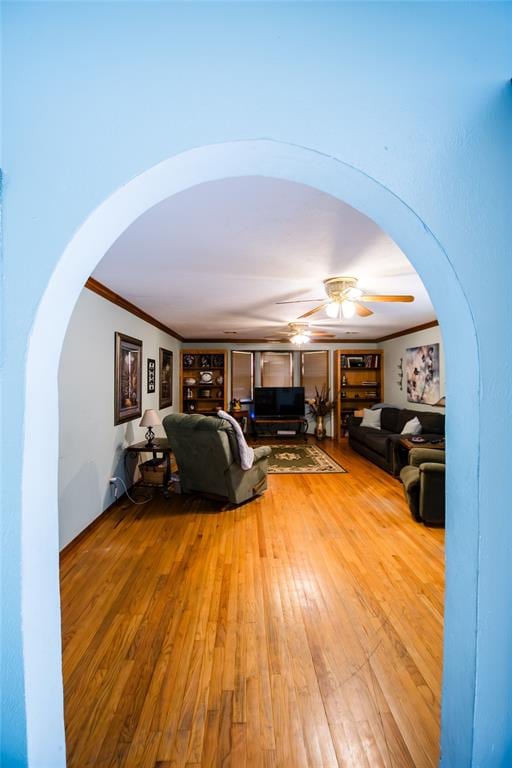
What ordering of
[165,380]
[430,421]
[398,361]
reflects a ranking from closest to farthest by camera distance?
[430,421] < [165,380] < [398,361]

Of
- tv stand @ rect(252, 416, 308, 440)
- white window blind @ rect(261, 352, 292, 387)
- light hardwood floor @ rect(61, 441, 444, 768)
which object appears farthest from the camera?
white window blind @ rect(261, 352, 292, 387)

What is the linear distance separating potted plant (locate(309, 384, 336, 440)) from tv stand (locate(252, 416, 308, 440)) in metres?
0.29

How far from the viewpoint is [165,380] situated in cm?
598

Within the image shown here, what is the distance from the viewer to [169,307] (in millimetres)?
4297

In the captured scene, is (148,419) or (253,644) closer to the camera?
(253,644)

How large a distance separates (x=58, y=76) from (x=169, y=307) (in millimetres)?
3648

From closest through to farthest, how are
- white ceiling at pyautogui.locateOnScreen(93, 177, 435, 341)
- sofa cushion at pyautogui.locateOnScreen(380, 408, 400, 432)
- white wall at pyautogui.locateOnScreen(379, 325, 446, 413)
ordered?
white ceiling at pyautogui.locateOnScreen(93, 177, 435, 341) < white wall at pyautogui.locateOnScreen(379, 325, 446, 413) < sofa cushion at pyautogui.locateOnScreen(380, 408, 400, 432)

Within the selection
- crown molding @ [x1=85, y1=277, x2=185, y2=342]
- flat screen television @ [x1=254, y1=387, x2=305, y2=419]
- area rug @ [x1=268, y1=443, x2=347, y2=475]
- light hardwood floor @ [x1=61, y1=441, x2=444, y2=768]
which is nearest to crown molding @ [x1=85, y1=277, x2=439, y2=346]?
crown molding @ [x1=85, y1=277, x2=185, y2=342]

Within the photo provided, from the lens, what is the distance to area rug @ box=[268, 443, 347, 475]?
16.8 feet

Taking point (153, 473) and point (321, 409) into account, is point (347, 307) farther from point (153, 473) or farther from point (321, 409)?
point (321, 409)

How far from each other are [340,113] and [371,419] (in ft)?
20.9

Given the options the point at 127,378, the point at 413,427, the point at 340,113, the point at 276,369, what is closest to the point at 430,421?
the point at 413,427

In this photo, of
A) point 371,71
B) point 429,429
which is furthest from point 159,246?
point 429,429

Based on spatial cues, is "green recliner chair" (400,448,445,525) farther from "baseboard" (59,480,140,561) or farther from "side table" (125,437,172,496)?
"baseboard" (59,480,140,561)
